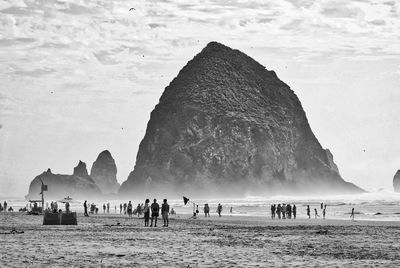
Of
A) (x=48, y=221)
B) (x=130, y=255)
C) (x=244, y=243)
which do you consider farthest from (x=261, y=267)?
(x=48, y=221)

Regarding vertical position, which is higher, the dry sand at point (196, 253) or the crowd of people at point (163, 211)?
the crowd of people at point (163, 211)

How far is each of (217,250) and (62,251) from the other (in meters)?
4.73

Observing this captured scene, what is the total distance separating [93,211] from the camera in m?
83.9

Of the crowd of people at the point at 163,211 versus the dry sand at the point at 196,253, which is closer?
the dry sand at the point at 196,253

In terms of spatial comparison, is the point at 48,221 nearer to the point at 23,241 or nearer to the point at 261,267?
the point at 23,241

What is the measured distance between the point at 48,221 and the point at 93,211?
43.4 metres

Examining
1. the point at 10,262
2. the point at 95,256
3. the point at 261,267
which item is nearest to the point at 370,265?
the point at 261,267

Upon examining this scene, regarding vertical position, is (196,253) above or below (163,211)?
below

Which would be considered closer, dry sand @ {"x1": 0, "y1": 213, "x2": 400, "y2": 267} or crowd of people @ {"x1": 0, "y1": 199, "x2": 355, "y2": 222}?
dry sand @ {"x1": 0, "y1": 213, "x2": 400, "y2": 267}

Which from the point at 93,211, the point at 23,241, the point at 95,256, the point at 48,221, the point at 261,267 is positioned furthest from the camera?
the point at 93,211

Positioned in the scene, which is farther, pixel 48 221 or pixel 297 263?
pixel 48 221

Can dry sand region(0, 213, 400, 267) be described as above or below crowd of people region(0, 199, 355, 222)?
below

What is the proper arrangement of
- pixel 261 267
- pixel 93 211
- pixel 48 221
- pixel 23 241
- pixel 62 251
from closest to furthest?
pixel 261 267, pixel 62 251, pixel 23 241, pixel 48 221, pixel 93 211

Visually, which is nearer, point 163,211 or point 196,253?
point 196,253
